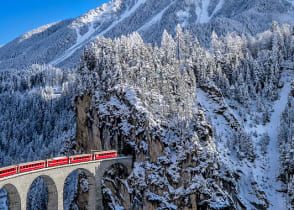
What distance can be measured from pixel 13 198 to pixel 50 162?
692cm

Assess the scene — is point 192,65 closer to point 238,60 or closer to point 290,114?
point 238,60

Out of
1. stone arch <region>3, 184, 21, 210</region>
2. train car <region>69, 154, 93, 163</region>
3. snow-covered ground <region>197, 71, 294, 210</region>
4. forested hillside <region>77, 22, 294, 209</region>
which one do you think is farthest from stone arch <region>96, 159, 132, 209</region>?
snow-covered ground <region>197, 71, 294, 210</region>

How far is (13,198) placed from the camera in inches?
1581

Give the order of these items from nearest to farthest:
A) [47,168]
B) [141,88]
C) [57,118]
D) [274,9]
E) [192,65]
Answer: [47,168]
[141,88]
[192,65]
[57,118]
[274,9]

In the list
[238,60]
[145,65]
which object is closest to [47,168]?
[145,65]

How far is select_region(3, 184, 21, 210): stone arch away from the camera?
130 ft

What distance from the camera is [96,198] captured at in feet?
176

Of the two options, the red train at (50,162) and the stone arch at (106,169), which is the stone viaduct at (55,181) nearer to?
the stone arch at (106,169)

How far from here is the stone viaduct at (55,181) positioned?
39.6 meters

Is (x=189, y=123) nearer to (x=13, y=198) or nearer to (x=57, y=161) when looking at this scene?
(x=57, y=161)

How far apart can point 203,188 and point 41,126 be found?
381 ft

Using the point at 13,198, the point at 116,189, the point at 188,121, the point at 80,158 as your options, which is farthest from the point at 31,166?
the point at 188,121

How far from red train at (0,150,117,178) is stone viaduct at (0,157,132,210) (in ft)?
1.70

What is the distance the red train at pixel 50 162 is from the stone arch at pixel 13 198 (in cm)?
250
